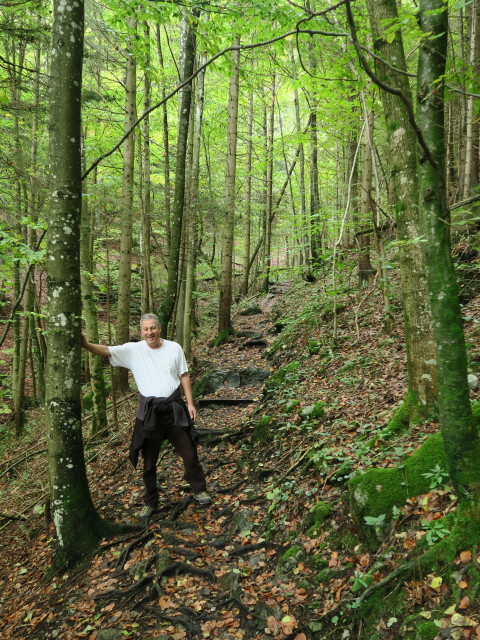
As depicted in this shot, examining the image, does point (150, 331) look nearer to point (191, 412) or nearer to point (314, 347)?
point (191, 412)

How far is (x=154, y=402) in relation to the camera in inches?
181

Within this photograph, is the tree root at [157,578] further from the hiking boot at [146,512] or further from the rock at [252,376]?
the rock at [252,376]

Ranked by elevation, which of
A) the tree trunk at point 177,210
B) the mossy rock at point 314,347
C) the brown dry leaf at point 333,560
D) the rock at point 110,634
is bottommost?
the rock at point 110,634

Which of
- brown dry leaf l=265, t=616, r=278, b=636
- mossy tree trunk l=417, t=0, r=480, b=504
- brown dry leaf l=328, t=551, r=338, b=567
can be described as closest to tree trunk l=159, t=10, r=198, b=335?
brown dry leaf l=328, t=551, r=338, b=567

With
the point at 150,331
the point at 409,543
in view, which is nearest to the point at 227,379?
the point at 150,331

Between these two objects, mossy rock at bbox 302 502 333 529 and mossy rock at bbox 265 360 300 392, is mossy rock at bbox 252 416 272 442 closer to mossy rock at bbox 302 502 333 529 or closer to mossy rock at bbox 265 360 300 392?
mossy rock at bbox 265 360 300 392

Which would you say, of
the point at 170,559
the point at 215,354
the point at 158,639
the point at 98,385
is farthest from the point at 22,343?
the point at 158,639

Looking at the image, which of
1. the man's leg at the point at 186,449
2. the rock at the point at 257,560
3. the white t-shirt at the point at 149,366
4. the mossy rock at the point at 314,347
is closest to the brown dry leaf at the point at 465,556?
the rock at the point at 257,560

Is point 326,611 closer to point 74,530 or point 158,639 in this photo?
point 158,639

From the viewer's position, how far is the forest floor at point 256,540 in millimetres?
3014

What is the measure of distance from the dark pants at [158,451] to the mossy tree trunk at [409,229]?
2.67m

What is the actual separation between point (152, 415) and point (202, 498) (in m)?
1.30

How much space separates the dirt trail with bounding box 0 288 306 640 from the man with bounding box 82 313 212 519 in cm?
44

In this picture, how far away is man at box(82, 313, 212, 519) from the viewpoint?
181 inches
